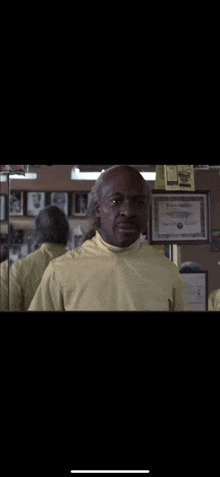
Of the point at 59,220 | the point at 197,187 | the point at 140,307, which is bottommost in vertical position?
the point at 140,307

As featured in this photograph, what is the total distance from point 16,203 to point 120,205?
51 cm

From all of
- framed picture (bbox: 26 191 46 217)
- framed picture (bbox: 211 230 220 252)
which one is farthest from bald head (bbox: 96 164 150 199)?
framed picture (bbox: 211 230 220 252)

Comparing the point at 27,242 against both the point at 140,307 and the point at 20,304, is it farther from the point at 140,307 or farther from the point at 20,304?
the point at 140,307

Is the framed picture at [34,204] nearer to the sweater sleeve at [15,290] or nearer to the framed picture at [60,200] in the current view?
the framed picture at [60,200]

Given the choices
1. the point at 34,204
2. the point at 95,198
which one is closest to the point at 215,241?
the point at 95,198

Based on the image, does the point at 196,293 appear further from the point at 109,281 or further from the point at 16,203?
the point at 16,203

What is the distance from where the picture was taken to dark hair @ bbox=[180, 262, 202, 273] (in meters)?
2.49

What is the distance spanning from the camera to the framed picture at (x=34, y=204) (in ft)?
8.16

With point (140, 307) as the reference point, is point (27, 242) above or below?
above

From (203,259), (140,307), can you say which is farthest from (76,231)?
(203,259)

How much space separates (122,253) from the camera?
98.4 inches

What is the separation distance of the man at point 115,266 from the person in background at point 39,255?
0.13 feet

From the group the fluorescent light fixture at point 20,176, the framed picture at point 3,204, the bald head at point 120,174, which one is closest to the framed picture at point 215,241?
the bald head at point 120,174

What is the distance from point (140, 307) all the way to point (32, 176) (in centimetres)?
83
